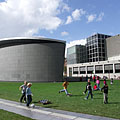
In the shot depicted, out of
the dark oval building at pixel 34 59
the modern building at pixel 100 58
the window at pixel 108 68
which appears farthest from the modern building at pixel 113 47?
the dark oval building at pixel 34 59

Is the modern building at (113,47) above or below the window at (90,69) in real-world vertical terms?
above

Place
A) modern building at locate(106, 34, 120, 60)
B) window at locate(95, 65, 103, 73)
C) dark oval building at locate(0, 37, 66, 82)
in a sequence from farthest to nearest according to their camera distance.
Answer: modern building at locate(106, 34, 120, 60) → window at locate(95, 65, 103, 73) → dark oval building at locate(0, 37, 66, 82)

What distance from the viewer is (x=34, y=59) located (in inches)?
1674

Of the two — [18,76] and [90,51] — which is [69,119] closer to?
[18,76]

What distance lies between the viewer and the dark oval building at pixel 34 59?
42656mm

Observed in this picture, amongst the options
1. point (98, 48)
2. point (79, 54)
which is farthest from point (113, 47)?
point (79, 54)

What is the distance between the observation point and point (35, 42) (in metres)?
43.0

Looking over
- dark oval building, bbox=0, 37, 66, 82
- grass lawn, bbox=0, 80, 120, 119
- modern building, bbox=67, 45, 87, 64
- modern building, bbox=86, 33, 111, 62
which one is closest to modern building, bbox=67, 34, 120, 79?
modern building, bbox=86, 33, 111, 62

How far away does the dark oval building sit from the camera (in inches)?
1679

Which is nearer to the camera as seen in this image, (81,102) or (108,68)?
(81,102)

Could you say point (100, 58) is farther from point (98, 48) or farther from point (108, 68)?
point (108, 68)

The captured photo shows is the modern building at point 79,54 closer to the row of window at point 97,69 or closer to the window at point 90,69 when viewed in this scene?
the row of window at point 97,69

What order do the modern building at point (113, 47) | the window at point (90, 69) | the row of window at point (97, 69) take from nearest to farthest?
the row of window at point (97, 69)
the modern building at point (113, 47)
the window at point (90, 69)

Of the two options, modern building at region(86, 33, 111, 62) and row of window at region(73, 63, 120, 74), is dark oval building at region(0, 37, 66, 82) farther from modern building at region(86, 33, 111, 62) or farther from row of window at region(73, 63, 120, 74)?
modern building at region(86, 33, 111, 62)
